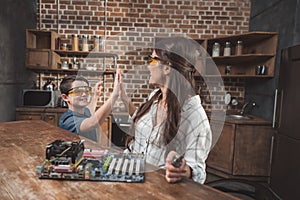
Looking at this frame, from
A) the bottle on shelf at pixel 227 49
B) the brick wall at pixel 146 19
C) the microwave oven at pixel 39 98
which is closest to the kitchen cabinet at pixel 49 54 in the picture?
the brick wall at pixel 146 19

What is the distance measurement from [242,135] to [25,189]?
8.70 feet

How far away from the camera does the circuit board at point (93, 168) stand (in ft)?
2.91

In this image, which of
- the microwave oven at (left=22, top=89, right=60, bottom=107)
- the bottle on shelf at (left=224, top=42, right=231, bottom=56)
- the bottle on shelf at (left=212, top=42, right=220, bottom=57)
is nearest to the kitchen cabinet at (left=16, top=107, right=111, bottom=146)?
the microwave oven at (left=22, top=89, right=60, bottom=107)

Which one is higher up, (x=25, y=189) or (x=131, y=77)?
(x=131, y=77)

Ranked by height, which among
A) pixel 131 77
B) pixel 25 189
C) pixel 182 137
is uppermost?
pixel 131 77

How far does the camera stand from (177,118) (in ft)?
3.60

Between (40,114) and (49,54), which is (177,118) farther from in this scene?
(49,54)

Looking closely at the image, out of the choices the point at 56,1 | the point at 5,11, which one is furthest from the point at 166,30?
the point at 5,11

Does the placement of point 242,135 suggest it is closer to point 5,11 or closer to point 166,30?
point 166,30

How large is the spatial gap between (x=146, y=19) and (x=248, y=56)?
1752 millimetres

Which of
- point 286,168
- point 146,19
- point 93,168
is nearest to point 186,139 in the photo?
point 93,168

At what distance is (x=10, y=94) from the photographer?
3213mm

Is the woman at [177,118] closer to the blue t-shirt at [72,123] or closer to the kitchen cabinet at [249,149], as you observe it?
the blue t-shirt at [72,123]

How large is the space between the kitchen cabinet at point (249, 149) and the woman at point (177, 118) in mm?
1993
